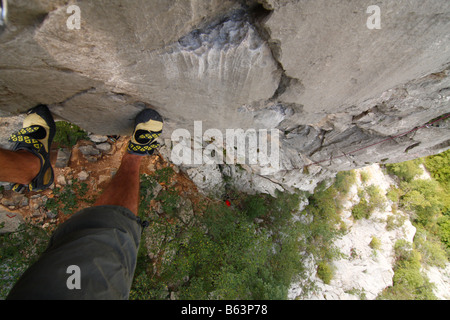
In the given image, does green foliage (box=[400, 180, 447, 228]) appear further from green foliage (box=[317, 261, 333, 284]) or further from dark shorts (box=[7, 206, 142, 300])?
dark shorts (box=[7, 206, 142, 300])

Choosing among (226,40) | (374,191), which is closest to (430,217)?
(374,191)

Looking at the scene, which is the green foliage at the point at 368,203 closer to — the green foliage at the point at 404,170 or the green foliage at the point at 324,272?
the green foliage at the point at 404,170

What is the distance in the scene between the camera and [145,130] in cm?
258

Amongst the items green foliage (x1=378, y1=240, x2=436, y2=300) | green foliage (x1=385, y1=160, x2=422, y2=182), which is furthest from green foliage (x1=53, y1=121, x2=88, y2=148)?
green foliage (x1=385, y1=160, x2=422, y2=182)

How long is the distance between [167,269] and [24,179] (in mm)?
2689

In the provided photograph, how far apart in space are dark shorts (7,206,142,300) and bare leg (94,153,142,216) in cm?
43

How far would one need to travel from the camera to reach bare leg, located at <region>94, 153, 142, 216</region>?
2557mm

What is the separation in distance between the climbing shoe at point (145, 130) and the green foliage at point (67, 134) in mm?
2350

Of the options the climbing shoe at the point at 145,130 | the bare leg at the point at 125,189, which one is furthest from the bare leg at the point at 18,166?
the climbing shoe at the point at 145,130

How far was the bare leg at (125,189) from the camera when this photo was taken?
2.56 m

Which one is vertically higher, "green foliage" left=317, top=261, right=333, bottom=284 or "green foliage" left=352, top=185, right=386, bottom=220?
"green foliage" left=352, top=185, right=386, bottom=220

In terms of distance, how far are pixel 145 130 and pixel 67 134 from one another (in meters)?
2.91
